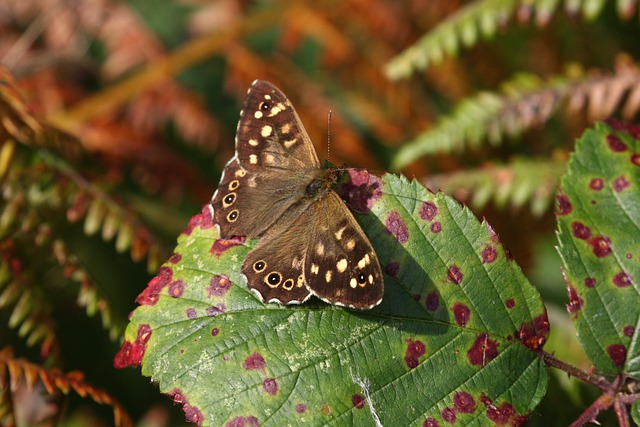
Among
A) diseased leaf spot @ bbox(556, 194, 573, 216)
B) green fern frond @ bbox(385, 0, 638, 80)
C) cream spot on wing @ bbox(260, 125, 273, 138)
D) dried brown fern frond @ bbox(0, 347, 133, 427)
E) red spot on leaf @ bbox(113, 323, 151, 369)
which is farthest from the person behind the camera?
green fern frond @ bbox(385, 0, 638, 80)

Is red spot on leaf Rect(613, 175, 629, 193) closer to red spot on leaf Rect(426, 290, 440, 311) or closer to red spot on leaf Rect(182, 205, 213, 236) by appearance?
red spot on leaf Rect(426, 290, 440, 311)

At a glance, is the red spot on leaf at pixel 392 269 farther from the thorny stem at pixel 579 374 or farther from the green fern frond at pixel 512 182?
the green fern frond at pixel 512 182

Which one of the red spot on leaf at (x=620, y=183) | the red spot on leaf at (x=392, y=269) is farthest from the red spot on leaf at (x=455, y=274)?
the red spot on leaf at (x=620, y=183)

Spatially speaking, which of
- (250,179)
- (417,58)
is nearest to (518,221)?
(417,58)

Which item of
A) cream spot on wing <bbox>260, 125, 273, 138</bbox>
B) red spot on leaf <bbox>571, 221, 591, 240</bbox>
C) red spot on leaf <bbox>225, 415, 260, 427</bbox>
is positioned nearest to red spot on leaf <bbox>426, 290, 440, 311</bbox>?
red spot on leaf <bbox>571, 221, 591, 240</bbox>

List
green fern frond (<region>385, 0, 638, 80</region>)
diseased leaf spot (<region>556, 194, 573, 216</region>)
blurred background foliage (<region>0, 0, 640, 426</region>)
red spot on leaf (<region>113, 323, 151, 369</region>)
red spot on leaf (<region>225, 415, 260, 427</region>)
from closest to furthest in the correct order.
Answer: red spot on leaf (<region>225, 415, 260, 427</region>)
red spot on leaf (<region>113, 323, 151, 369</region>)
diseased leaf spot (<region>556, 194, 573, 216</region>)
green fern frond (<region>385, 0, 638, 80</region>)
blurred background foliage (<region>0, 0, 640, 426</region>)
